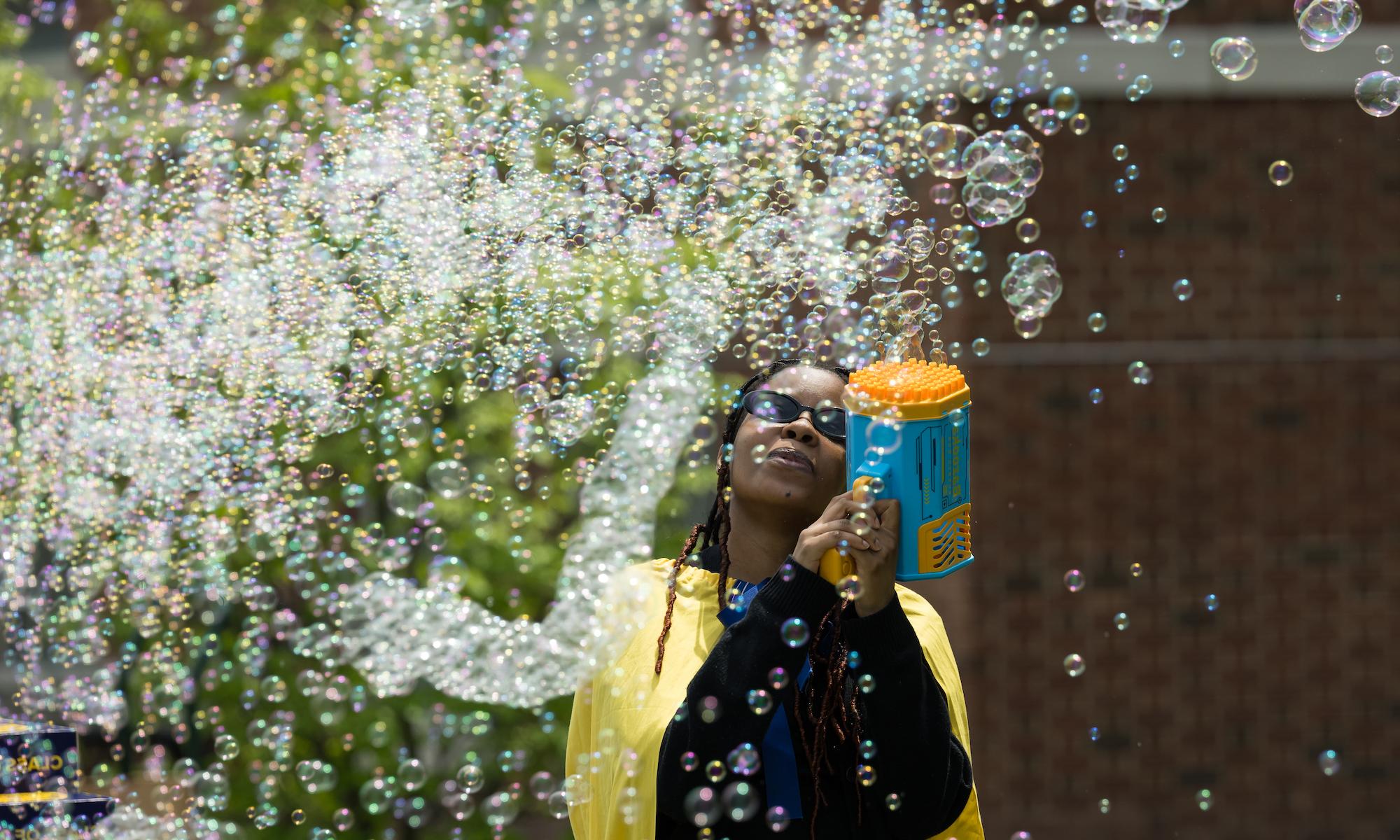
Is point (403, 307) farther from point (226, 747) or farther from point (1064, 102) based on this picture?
point (1064, 102)

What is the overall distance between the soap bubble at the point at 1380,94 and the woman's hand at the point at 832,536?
1.76 meters

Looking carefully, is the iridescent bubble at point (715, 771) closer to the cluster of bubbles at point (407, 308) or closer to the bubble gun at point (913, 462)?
the bubble gun at point (913, 462)

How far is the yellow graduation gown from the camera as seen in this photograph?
2.01 meters

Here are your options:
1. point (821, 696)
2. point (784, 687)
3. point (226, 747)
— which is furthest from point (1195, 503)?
point (784, 687)

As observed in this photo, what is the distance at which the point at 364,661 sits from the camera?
Answer: 4020mm

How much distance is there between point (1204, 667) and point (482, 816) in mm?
3256

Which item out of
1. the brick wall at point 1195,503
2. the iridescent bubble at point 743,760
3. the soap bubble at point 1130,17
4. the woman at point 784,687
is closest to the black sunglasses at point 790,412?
the woman at point 784,687

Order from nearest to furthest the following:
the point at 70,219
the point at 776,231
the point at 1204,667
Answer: the point at 776,231, the point at 70,219, the point at 1204,667

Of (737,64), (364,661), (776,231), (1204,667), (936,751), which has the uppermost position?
(737,64)

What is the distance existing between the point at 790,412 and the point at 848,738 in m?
0.51

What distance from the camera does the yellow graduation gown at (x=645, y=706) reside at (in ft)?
6.61

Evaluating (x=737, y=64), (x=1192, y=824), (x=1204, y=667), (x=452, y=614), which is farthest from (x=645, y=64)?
(x=1192, y=824)

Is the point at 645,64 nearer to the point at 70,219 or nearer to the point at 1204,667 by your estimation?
the point at 70,219

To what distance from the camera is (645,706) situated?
2037 mm
